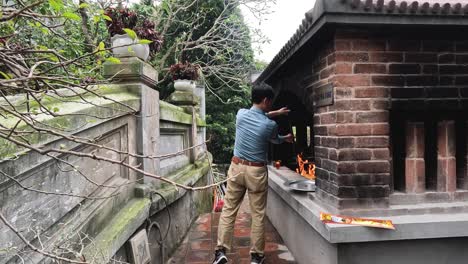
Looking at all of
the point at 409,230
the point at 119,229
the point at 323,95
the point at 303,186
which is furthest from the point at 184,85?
the point at 409,230

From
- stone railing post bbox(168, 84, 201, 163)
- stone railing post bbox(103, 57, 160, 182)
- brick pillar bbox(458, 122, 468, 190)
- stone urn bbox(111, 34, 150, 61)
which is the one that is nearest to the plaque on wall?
brick pillar bbox(458, 122, 468, 190)

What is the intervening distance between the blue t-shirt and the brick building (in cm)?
88

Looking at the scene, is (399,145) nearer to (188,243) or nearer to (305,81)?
(305,81)

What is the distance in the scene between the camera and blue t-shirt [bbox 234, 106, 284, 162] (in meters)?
3.87

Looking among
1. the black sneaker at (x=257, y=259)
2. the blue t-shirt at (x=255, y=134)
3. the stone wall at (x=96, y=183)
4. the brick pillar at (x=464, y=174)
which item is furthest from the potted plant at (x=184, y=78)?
the brick pillar at (x=464, y=174)

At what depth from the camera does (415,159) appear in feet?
10.0

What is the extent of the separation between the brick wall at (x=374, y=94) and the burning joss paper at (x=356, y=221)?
13 cm

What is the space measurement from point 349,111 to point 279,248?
8.10 feet

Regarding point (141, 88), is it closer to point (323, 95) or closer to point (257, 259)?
point (323, 95)

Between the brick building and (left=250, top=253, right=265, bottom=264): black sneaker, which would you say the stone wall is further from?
the brick building

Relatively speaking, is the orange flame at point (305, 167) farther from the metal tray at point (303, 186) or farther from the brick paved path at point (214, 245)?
the metal tray at point (303, 186)

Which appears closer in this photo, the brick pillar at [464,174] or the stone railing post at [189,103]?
the brick pillar at [464,174]

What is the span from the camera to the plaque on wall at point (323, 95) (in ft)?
9.93

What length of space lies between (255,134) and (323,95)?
3.18 feet
